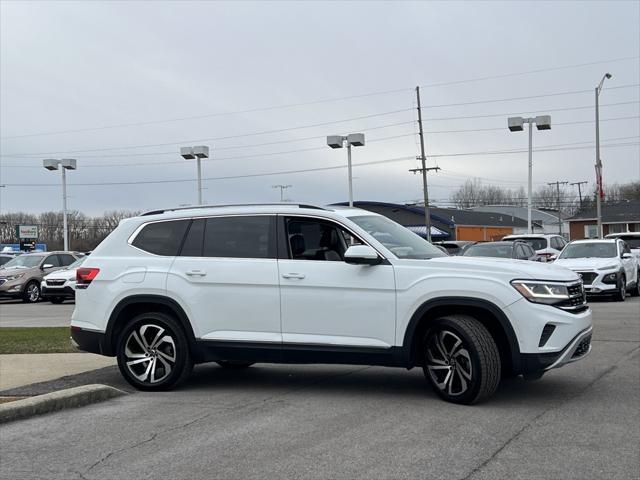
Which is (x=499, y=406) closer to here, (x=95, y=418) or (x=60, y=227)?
(x=95, y=418)

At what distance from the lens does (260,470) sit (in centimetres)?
480

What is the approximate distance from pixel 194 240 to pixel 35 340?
5.30 m

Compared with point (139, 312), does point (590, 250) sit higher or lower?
higher

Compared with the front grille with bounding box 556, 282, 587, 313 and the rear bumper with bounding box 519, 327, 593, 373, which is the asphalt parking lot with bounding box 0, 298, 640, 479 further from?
the front grille with bounding box 556, 282, 587, 313

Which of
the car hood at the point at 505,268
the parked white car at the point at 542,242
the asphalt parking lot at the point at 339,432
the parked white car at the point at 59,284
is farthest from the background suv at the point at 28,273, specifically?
the car hood at the point at 505,268

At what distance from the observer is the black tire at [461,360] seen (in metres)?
6.32

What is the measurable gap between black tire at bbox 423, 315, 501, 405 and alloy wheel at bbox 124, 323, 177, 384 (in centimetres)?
269

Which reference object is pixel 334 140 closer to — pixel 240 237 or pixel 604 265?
A: pixel 604 265

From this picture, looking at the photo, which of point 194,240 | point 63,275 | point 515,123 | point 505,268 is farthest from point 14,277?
point 515,123

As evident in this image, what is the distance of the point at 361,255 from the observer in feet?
21.9

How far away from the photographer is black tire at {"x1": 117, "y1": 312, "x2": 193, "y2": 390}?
7348mm

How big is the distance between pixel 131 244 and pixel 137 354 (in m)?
1.21

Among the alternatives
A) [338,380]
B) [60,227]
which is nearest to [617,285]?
[338,380]

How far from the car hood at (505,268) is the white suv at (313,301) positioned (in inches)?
0.5
